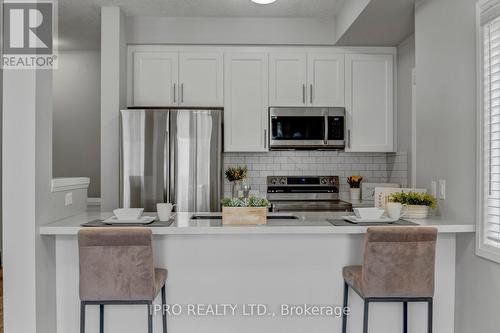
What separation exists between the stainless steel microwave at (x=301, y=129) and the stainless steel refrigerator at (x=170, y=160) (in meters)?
0.69

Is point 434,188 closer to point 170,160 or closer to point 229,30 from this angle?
point 170,160

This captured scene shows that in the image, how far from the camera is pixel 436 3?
8.75 ft

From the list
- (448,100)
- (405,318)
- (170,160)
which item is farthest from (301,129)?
(405,318)

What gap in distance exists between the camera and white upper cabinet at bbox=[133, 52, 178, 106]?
13.3 ft

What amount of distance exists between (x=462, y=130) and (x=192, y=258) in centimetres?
173

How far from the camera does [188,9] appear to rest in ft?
12.5

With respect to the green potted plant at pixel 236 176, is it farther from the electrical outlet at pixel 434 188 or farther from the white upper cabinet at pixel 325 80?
the electrical outlet at pixel 434 188

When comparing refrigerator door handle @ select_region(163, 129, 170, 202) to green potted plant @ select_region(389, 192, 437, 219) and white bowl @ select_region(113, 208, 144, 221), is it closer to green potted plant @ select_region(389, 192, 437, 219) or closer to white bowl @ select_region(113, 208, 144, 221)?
white bowl @ select_region(113, 208, 144, 221)

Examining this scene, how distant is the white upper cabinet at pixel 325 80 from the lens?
163 inches

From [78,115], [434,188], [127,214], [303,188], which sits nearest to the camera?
[127,214]

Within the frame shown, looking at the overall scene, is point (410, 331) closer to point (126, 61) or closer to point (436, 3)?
point (436, 3)

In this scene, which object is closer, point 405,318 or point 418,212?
point 405,318

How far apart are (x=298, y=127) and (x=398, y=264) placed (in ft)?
7.48

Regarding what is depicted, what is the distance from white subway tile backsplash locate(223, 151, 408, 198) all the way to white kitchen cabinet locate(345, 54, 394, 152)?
320 millimetres
